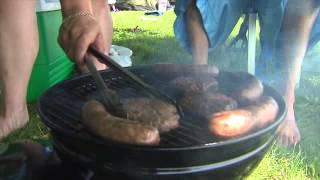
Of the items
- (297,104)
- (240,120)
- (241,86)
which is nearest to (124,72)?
(240,120)

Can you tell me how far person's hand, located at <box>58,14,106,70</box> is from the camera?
4.70 feet

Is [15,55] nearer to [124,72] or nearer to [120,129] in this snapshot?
[124,72]

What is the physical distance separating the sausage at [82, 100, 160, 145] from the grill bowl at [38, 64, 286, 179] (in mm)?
27

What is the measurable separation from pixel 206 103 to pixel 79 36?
51 centimetres

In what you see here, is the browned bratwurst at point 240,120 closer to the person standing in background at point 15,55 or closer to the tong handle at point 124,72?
the tong handle at point 124,72

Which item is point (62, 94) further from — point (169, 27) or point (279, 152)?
point (169, 27)

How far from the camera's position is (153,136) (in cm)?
118

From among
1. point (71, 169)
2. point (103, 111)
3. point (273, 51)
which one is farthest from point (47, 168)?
point (273, 51)

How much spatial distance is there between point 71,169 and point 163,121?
1.24 ft

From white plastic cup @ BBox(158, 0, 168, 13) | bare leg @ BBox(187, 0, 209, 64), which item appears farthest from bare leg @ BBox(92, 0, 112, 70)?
white plastic cup @ BBox(158, 0, 168, 13)

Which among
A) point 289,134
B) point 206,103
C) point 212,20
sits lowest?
point 289,134

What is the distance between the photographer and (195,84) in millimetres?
1605

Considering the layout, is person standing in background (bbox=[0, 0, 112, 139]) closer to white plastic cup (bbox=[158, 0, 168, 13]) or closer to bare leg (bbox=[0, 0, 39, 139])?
bare leg (bbox=[0, 0, 39, 139])

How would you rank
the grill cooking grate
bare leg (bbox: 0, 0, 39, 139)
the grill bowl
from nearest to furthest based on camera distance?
the grill bowl < the grill cooking grate < bare leg (bbox: 0, 0, 39, 139)
